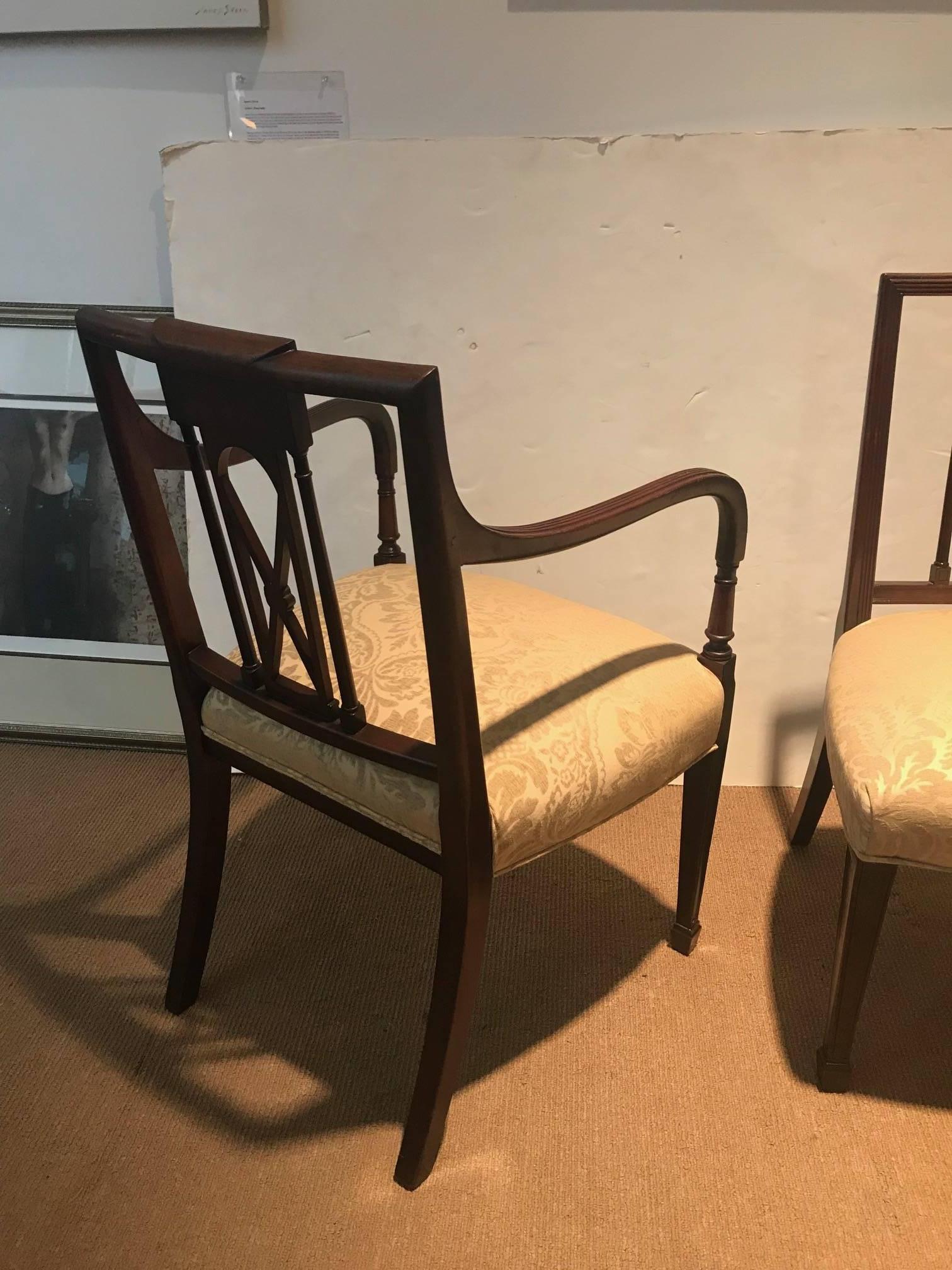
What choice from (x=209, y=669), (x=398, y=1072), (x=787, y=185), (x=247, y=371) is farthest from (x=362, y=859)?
(x=787, y=185)

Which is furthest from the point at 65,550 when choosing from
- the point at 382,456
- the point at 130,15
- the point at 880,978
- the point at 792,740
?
the point at 880,978

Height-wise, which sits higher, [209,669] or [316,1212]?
[209,669]

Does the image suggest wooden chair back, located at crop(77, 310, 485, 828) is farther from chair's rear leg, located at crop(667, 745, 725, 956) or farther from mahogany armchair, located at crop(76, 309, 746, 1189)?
chair's rear leg, located at crop(667, 745, 725, 956)

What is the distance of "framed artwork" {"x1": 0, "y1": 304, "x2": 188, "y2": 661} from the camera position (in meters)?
1.61

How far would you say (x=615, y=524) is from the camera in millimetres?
958

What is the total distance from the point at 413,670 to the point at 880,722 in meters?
0.49

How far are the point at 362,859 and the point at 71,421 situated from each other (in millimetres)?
916

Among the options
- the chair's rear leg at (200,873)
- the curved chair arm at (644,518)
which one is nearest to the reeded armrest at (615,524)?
the curved chair arm at (644,518)

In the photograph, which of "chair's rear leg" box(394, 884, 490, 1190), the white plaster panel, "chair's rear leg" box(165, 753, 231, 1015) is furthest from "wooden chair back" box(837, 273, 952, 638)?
"chair's rear leg" box(165, 753, 231, 1015)

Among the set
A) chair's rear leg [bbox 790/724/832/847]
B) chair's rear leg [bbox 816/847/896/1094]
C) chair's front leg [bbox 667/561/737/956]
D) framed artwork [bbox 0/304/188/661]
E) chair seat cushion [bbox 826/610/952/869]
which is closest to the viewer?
chair seat cushion [bbox 826/610/952/869]

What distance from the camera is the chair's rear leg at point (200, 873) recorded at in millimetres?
1164

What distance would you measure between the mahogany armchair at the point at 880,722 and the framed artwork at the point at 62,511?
1.11 meters

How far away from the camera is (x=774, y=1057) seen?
1.18 metres

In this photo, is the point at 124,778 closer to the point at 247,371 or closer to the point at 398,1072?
the point at 398,1072
